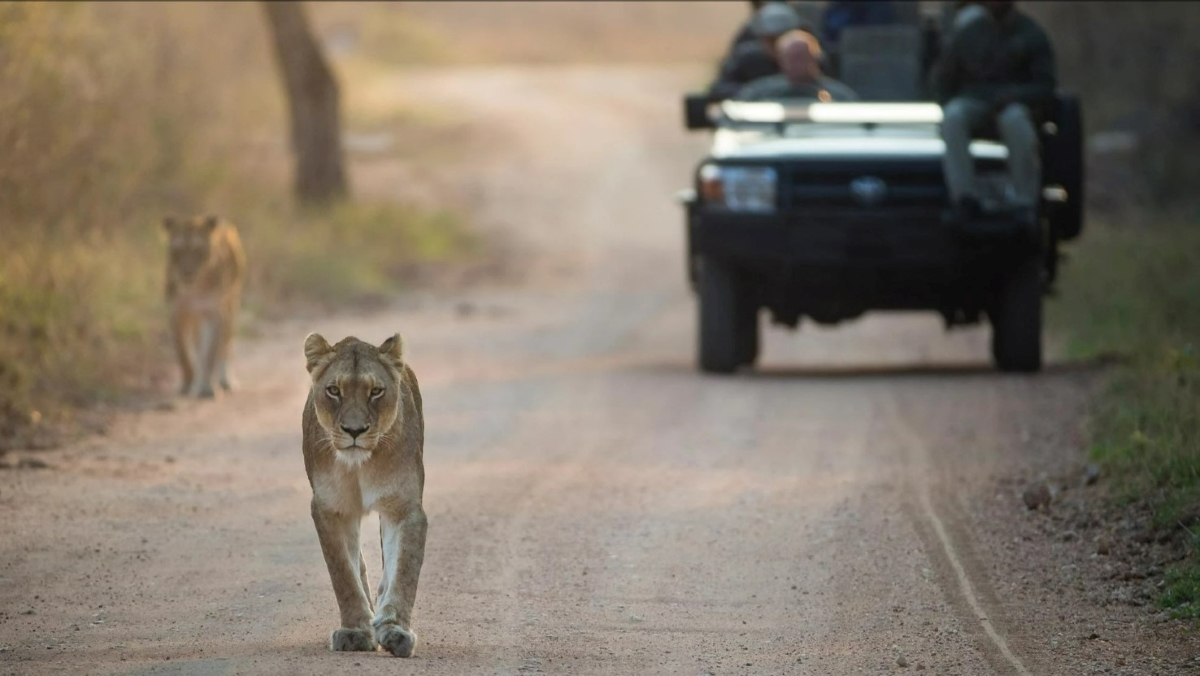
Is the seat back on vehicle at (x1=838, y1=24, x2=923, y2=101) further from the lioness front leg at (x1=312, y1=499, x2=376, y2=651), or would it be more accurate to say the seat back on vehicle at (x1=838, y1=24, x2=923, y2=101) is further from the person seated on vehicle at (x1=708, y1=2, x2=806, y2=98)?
the lioness front leg at (x1=312, y1=499, x2=376, y2=651)

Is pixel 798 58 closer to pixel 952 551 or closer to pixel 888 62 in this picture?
pixel 888 62

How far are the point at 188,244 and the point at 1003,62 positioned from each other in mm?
4868

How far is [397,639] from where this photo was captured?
5.38 metres

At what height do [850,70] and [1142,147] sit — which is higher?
[850,70]

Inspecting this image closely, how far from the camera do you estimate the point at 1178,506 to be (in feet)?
23.9

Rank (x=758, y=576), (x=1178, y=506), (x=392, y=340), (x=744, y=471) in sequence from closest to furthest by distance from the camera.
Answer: (x=392, y=340), (x=758, y=576), (x=1178, y=506), (x=744, y=471)

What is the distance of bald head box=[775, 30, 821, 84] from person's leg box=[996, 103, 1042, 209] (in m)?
1.54

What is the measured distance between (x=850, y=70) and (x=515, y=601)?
23.4 ft

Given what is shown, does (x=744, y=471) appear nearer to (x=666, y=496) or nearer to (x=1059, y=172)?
(x=666, y=496)

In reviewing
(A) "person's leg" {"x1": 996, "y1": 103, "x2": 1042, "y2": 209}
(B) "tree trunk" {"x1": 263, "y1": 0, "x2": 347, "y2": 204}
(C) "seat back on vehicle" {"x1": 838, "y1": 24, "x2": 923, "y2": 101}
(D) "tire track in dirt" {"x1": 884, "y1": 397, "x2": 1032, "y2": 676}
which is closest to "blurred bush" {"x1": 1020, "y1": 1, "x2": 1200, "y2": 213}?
(B) "tree trunk" {"x1": 263, "y1": 0, "x2": 347, "y2": 204}

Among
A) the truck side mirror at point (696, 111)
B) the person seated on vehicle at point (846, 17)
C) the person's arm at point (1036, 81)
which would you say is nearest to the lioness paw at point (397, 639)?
the truck side mirror at point (696, 111)

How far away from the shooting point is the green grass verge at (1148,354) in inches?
294

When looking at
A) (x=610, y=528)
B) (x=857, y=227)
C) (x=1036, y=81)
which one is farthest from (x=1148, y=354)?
(x=610, y=528)

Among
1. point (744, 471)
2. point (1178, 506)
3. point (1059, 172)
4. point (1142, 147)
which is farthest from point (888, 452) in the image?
point (1142, 147)
